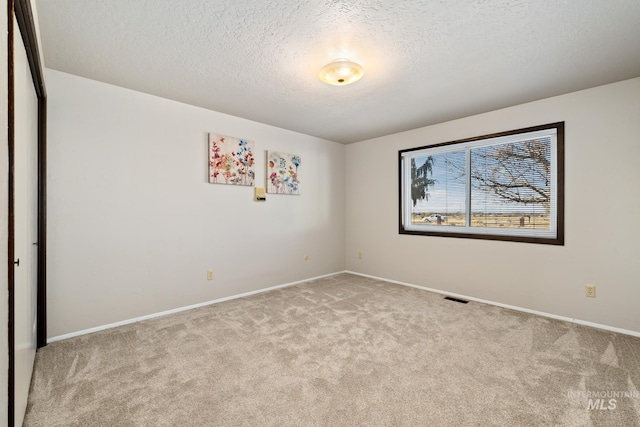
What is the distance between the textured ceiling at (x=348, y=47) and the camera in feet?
5.93

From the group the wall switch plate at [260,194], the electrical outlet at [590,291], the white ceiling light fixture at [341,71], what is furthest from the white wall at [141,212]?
the electrical outlet at [590,291]

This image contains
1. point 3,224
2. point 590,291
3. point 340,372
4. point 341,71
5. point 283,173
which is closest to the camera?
point 3,224

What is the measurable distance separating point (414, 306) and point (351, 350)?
4.54ft

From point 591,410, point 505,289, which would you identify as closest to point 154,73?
point 591,410

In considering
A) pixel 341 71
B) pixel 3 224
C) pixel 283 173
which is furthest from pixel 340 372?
pixel 283 173

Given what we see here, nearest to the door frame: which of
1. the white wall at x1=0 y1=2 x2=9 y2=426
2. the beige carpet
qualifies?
the white wall at x1=0 y1=2 x2=9 y2=426

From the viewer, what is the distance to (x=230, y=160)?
12.3 feet

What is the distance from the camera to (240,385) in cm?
193

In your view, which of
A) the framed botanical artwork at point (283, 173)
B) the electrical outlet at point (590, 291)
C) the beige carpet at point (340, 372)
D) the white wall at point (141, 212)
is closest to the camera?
the beige carpet at point (340, 372)

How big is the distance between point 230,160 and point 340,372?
9.27 ft

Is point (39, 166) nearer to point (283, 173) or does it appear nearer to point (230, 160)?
point (230, 160)

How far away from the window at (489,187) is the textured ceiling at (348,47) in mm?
574

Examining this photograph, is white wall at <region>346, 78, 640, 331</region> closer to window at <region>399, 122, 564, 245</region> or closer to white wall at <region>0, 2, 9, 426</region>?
window at <region>399, 122, 564, 245</region>

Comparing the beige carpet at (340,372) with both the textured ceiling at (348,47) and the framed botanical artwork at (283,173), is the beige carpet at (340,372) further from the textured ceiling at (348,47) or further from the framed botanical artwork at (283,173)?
the textured ceiling at (348,47)
